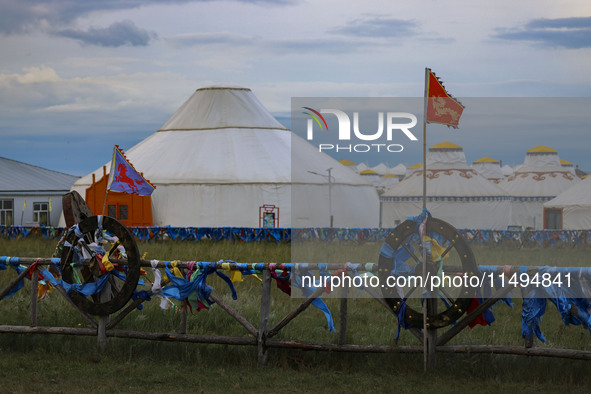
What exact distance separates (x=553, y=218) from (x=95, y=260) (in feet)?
97.3

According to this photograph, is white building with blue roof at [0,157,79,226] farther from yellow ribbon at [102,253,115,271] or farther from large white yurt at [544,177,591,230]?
yellow ribbon at [102,253,115,271]

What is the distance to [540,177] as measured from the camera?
5034 centimetres

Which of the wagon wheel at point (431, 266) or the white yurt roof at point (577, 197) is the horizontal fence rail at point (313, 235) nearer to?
the white yurt roof at point (577, 197)

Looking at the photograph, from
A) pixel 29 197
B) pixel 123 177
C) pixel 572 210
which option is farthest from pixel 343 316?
pixel 29 197

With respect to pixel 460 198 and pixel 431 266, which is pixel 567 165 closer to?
pixel 460 198

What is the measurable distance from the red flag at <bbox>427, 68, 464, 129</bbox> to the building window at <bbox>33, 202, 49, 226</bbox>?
34702 millimetres

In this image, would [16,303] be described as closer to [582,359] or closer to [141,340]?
[141,340]

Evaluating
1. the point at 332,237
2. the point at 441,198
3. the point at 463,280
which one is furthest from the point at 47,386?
the point at 441,198

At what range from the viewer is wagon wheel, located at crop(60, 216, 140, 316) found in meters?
9.19

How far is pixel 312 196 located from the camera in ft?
119

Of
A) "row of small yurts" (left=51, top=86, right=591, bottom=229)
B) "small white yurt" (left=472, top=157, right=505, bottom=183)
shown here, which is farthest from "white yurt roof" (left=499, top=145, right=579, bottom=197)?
"small white yurt" (left=472, top=157, right=505, bottom=183)

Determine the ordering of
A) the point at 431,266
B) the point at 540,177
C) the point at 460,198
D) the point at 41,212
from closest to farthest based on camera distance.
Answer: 1. the point at 431,266
2. the point at 41,212
3. the point at 460,198
4. the point at 540,177

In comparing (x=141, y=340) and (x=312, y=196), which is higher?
(x=312, y=196)

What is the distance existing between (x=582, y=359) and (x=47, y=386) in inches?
203
